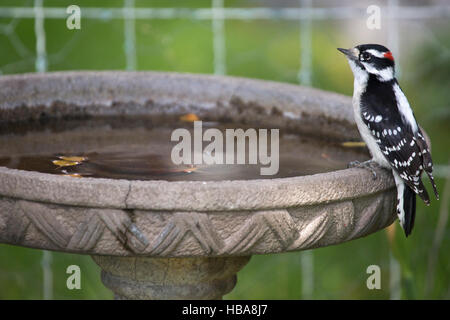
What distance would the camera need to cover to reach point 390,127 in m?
2.19

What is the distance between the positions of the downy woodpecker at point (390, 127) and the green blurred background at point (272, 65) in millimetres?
1221

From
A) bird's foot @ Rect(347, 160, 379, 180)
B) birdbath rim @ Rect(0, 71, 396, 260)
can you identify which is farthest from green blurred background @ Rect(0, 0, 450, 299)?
birdbath rim @ Rect(0, 71, 396, 260)

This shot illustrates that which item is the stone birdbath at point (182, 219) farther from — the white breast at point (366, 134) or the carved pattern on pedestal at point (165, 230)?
the white breast at point (366, 134)

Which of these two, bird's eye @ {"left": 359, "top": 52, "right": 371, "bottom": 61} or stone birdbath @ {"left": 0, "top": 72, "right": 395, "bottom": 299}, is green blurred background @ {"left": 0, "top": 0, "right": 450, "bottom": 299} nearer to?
bird's eye @ {"left": 359, "top": 52, "right": 371, "bottom": 61}

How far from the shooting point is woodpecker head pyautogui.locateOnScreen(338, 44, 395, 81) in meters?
2.37

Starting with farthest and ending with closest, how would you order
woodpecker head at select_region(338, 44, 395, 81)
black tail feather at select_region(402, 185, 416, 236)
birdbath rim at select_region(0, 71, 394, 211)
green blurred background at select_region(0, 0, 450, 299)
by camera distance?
green blurred background at select_region(0, 0, 450, 299) → woodpecker head at select_region(338, 44, 395, 81) → black tail feather at select_region(402, 185, 416, 236) → birdbath rim at select_region(0, 71, 394, 211)

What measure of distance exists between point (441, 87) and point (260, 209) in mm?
2140

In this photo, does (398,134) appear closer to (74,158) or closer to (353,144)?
(353,144)

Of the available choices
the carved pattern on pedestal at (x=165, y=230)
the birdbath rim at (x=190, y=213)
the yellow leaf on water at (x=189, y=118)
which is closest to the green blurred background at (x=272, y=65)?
the yellow leaf on water at (x=189, y=118)

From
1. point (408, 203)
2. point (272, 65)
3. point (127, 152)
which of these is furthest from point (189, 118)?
point (272, 65)

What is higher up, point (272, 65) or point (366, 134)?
point (272, 65)

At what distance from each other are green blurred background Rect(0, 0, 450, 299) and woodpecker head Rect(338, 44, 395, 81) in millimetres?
1201

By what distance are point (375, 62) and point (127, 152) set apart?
739 mm
